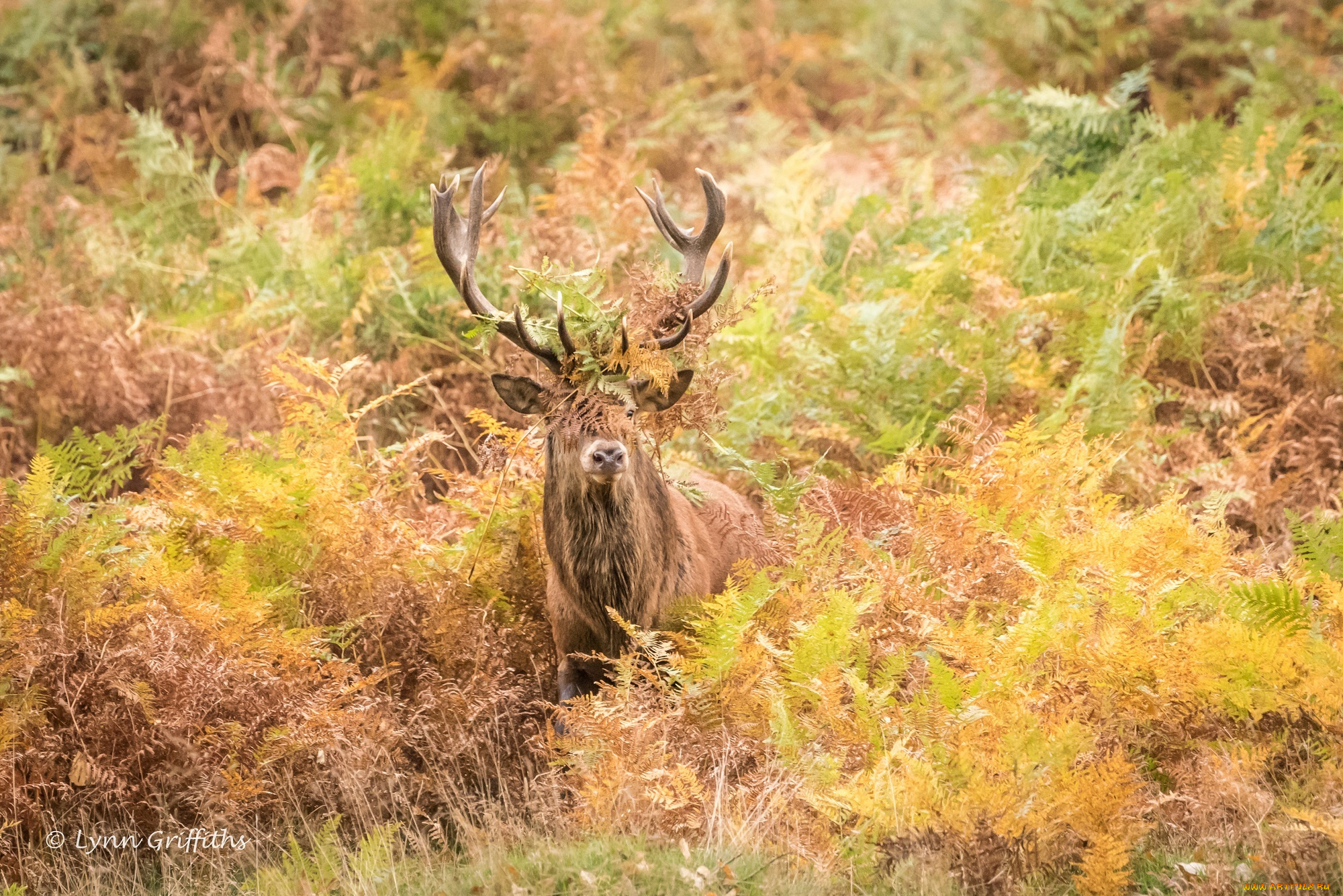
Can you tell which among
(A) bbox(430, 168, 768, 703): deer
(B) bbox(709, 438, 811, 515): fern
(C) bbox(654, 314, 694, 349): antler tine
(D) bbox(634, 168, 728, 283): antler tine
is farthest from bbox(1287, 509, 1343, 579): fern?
(D) bbox(634, 168, 728, 283): antler tine

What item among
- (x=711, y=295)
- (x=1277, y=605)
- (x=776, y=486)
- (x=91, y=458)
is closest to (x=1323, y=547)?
(x=1277, y=605)

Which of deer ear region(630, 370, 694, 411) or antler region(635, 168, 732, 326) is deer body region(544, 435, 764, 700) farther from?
antler region(635, 168, 732, 326)

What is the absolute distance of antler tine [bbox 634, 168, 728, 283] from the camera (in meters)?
5.69

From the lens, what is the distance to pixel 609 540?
5.54 metres

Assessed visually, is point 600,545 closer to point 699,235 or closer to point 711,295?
point 711,295

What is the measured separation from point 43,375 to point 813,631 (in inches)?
215

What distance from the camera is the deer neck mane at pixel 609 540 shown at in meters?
5.52

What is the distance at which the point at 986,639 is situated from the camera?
469cm

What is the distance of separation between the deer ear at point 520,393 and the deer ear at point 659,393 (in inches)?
17.0

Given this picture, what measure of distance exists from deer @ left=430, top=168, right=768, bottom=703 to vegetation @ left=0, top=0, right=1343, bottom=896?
16 cm

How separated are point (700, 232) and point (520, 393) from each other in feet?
3.70

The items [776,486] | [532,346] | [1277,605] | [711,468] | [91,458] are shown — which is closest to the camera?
[1277,605]

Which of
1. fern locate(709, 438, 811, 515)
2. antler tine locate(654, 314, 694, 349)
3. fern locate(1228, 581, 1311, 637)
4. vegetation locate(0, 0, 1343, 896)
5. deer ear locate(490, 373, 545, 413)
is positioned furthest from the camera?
fern locate(709, 438, 811, 515)

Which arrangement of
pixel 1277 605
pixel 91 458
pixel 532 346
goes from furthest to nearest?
pixel 91 458 → pixel 532 346 → pixel 1277 605
